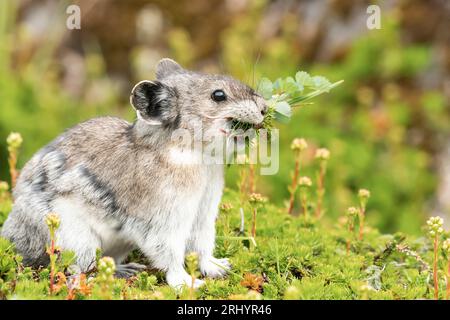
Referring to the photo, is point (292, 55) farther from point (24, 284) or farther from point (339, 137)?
point (24, 284)

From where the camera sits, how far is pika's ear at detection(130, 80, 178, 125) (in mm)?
6023

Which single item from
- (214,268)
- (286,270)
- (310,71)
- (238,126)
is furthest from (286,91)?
(310,71)

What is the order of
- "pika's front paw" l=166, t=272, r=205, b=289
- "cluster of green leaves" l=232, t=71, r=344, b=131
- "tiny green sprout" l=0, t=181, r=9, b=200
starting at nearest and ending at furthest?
"pika's front paw" l=166, t=272, r=205, b=289 < "cluster of green leaves" l=232, t=71, r=344, b=131 < "tiny green sprout" l=0, t=181, r=9, b=200

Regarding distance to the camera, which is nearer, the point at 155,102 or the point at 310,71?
the point at 155,102

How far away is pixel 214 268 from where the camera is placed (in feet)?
20.5

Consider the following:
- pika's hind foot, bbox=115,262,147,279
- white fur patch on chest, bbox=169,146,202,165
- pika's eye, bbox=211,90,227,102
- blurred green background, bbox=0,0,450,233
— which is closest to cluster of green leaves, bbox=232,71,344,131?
pika's eye, bbox=211,90,227,102

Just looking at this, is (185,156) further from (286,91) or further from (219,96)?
(286,91)

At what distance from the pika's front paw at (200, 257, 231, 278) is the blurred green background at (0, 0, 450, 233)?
463cm

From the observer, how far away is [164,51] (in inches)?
549

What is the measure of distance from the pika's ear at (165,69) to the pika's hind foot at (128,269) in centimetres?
166

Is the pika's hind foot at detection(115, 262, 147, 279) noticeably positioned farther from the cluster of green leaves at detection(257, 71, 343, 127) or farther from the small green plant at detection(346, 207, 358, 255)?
the small green plant at detection(346, 207, 358, 255)

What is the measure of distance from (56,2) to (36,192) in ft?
30.2

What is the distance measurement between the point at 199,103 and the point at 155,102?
36cm
